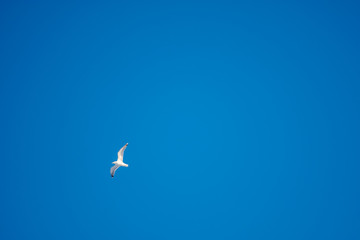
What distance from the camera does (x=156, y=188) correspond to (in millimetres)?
180000

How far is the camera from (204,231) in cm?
8369

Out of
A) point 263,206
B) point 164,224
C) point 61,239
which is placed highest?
point 263,206

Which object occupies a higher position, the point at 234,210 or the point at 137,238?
the point at 234,210

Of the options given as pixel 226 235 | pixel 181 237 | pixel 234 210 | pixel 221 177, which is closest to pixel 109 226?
pixel 181 237

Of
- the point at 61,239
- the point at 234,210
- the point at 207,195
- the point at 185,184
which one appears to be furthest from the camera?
the point at 185,184

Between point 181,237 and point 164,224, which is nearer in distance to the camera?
point 181,237

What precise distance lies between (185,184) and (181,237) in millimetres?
106656

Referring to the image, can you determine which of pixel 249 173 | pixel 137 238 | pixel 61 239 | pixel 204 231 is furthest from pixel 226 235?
pixel 249 173

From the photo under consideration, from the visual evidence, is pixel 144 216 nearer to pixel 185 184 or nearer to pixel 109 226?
pixel 109 226

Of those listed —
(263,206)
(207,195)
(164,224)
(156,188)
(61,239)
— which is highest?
(156,188)

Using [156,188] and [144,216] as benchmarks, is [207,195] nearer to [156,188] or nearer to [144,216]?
[156,188]

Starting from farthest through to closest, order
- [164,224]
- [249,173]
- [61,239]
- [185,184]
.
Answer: [185,184]
[249,173]
[164,224]
[61,239]

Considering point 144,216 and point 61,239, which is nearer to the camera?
point 61,239

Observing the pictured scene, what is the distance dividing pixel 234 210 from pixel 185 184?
86254 millimetres
